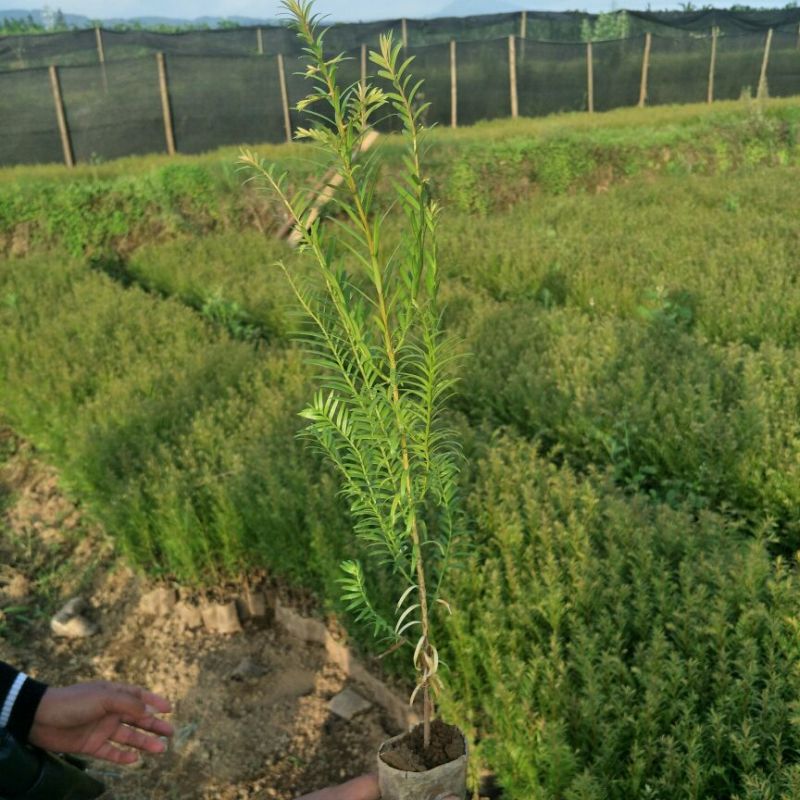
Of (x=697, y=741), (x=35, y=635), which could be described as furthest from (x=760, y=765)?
(x=35, y=635)

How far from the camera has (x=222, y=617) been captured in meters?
3.89

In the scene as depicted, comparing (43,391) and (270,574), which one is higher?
(43,391)

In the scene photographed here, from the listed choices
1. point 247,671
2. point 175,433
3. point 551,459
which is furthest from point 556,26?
point 247,671

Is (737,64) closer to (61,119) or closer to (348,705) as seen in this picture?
(61,119)

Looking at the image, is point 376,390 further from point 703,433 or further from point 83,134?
point 83,134

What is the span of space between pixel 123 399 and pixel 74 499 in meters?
0.73

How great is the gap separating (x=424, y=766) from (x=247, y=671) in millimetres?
2188

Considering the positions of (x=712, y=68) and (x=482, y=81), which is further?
(x=712, y=68)

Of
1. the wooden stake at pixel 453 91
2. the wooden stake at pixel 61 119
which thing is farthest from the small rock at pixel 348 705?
the wooden stake at pixel 453 91

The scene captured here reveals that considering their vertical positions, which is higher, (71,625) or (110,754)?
(110,754)

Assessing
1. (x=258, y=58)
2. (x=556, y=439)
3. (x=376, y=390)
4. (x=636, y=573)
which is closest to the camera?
(x=376, y=390)

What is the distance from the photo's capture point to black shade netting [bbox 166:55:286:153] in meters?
15.2

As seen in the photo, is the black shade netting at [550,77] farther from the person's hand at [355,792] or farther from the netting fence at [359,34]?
the person's hand at [355,792]

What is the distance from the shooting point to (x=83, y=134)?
14.6m
